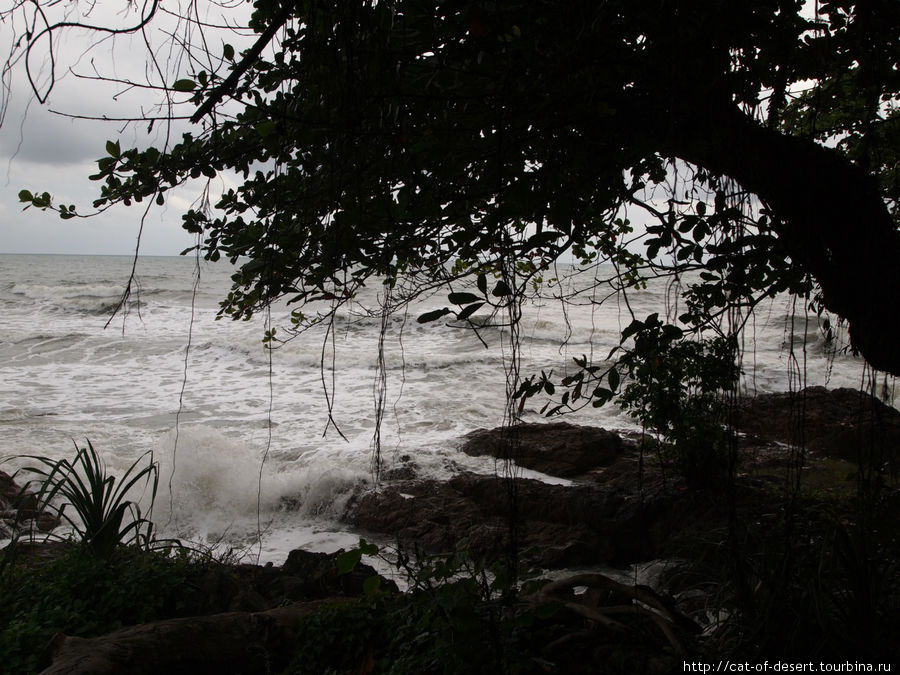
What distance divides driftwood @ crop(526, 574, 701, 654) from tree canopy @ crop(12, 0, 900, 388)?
0.90 metres

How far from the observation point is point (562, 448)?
756 centimetres

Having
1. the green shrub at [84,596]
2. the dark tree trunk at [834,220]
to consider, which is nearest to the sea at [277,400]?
the dark tree trunk at [834,220]

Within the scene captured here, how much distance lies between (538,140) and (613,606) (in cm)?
196

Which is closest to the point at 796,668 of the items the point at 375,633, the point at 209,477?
the point at 375,633

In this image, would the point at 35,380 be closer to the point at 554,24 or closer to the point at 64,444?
the point at 64,444

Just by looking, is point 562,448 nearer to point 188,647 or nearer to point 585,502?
point 585,502

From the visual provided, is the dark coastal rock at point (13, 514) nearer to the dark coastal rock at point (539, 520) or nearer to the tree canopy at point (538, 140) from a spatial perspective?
the dark coastal rock at point (539, 520)

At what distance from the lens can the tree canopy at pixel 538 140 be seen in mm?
1764

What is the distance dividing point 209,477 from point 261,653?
4.80 m

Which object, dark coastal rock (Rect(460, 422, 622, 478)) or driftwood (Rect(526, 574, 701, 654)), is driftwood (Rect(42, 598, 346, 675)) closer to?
driftwood (Rect(526, 574, 701, 654))

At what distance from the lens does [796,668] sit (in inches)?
82.5

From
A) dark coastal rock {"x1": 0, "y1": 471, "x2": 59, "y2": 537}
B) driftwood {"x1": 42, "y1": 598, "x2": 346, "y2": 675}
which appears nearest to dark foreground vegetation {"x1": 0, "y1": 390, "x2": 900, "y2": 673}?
driftwood {"x1": 42, "y1": 598, "x2": 346, "y2": 675}

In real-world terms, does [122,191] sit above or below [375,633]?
above

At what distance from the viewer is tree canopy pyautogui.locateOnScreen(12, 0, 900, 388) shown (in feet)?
5.79
